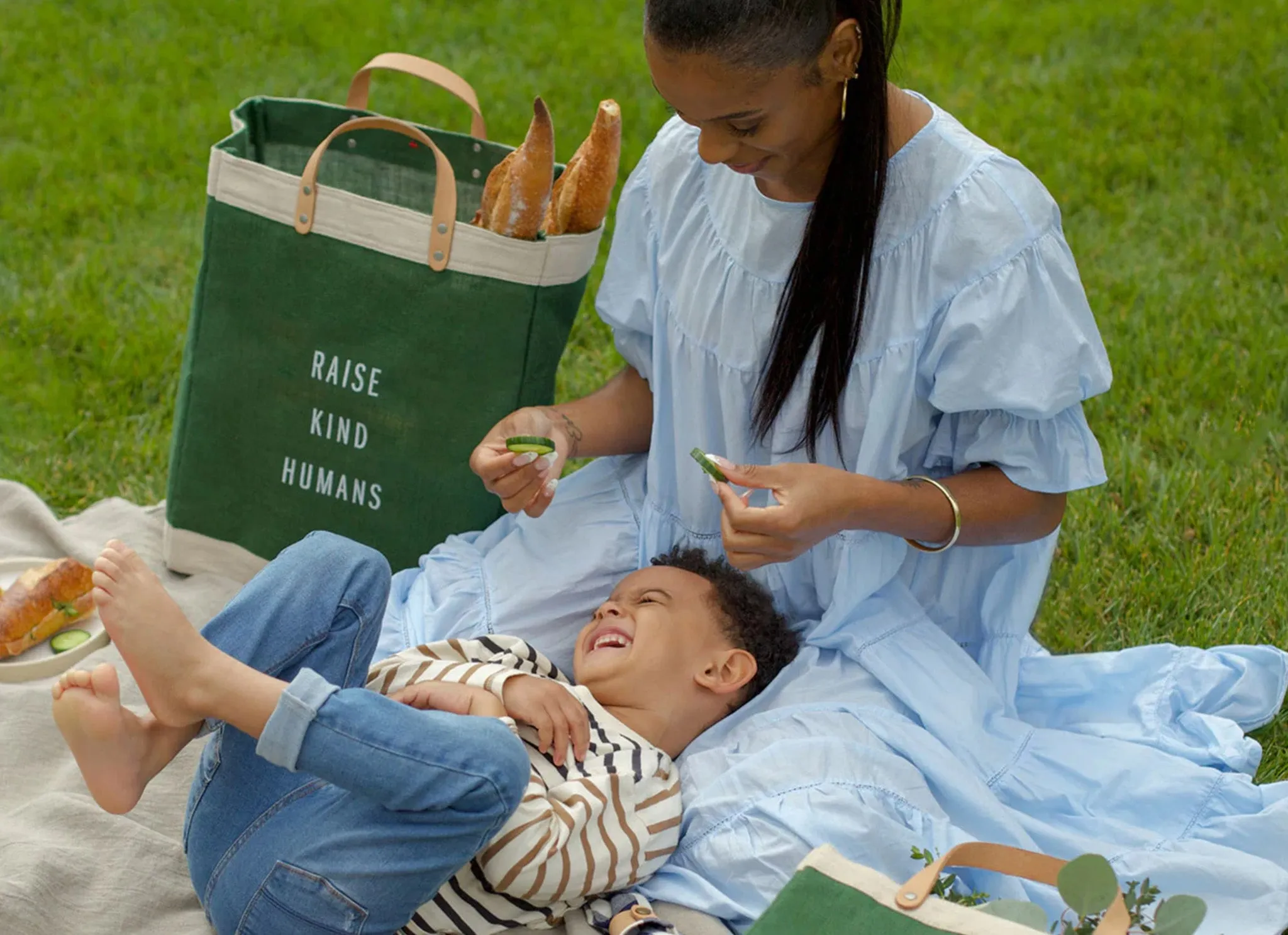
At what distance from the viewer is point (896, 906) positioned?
1.88 metres

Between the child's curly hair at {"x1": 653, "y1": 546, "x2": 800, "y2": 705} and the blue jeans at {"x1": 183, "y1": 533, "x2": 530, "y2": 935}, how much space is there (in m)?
0.62

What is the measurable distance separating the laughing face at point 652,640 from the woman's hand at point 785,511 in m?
0.26

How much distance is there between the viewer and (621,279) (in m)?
2.78

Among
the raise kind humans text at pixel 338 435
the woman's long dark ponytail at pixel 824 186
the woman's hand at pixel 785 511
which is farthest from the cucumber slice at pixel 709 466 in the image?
the raise kind humans text at pixel 338 435

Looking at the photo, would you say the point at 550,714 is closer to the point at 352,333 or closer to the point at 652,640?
the point at 652,640

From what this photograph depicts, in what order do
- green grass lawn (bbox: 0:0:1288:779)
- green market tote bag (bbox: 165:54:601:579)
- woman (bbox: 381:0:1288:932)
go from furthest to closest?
green grass lawn (bbox: 0:0:1288:779) → green market tote bag (bbox: 165:54:601:579) → woman (bbox: 381:0:1288:932)

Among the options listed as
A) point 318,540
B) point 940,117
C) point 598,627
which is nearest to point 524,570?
point 598,627

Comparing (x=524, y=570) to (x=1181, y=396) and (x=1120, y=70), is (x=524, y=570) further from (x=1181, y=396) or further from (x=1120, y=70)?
(x=1120, y=70)

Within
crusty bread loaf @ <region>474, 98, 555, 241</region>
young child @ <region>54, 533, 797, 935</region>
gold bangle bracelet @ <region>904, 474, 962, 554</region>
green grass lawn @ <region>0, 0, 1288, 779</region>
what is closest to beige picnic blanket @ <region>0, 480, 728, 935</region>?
young child @ <region>54, 533, 797, 935</region>

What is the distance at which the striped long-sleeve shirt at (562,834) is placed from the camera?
2094mm

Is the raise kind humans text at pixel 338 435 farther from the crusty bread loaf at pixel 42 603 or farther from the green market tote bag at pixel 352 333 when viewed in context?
the crusty bread loaf at pixel 42 603

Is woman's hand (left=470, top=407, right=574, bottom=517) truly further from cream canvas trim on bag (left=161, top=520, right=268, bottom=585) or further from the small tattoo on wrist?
cream canvas trim on bag (left=161, top=520, right=268, bottom=585)

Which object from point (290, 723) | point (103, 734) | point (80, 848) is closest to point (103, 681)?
point (103, 734)

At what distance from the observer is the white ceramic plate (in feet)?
9.11
